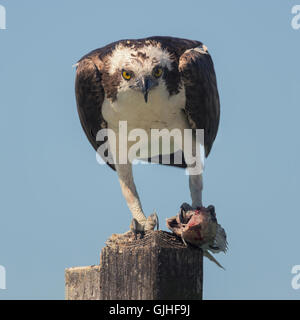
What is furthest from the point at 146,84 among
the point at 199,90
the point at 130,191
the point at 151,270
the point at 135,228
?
the point at 151,270

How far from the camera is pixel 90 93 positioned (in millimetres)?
9844

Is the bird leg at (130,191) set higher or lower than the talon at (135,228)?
higher

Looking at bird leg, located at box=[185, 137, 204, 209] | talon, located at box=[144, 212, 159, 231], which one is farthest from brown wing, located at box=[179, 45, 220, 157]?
talon, located at box=[144, 212, 159, 231]

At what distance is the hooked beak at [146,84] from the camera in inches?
366

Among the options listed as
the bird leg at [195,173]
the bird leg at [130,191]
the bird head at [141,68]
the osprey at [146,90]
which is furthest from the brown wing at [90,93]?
the bird leg at [195,173]

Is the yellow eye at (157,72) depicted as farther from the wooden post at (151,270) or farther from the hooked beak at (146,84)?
the wooden post at (151,270)

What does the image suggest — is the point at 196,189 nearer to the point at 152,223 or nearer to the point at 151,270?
the point at 152,223

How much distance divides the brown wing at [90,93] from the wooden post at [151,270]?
8.65ft

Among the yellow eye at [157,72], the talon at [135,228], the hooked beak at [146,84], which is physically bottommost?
the talon at [135,228]

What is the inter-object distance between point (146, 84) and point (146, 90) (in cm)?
7

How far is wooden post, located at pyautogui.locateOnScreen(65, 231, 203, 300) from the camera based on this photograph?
709 centimetres
